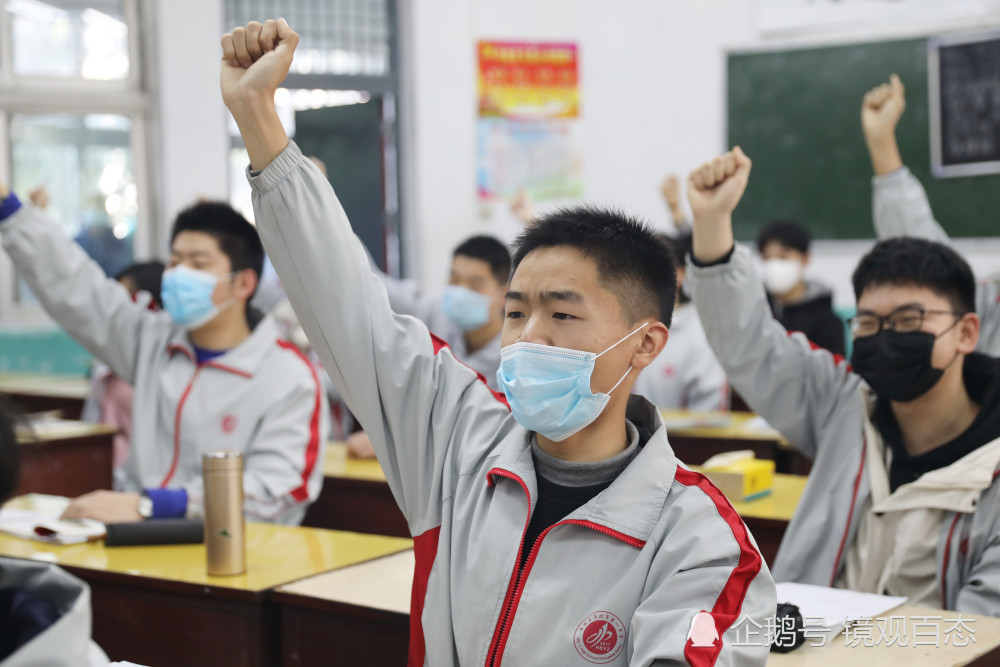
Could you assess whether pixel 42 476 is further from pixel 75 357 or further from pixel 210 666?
pixel 75 357

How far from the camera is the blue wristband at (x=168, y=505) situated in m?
2.21

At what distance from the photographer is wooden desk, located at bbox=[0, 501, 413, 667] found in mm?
1809

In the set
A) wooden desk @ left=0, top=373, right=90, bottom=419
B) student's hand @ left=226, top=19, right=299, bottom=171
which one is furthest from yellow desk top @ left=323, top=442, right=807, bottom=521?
wooden desk @ left=0, top=373, right=90, bottom=419

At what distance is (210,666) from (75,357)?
473 centimetres

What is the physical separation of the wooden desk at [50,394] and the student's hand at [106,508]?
2.58 metres

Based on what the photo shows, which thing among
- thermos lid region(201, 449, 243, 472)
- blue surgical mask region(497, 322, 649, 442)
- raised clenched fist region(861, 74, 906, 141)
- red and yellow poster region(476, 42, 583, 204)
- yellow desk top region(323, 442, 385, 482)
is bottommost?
yellow desk top region(323, 442, 385, 482)

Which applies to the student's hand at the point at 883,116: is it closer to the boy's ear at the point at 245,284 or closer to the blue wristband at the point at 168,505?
the boy's ear at the point at 245,284

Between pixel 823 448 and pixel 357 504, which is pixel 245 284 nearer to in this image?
pixel 357 504

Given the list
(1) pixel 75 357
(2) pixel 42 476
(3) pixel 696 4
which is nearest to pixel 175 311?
(2) pixel 42 476

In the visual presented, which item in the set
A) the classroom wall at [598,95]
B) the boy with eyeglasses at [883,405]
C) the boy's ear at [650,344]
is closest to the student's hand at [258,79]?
the boy's ear at [650,344]

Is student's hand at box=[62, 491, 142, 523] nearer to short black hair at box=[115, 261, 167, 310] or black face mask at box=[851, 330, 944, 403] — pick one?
black face mask at box=[851, 330, 944, 403]

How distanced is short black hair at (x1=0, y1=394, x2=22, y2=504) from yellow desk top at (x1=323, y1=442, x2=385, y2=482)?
197 centimetres

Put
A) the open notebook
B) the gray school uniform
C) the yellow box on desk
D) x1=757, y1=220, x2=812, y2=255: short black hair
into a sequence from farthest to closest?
x1=757, y1=220, x2=812, y2=255: short black hair < the gray school uniform < the yellow box on desk < the open notebook

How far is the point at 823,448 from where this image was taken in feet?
6.97
